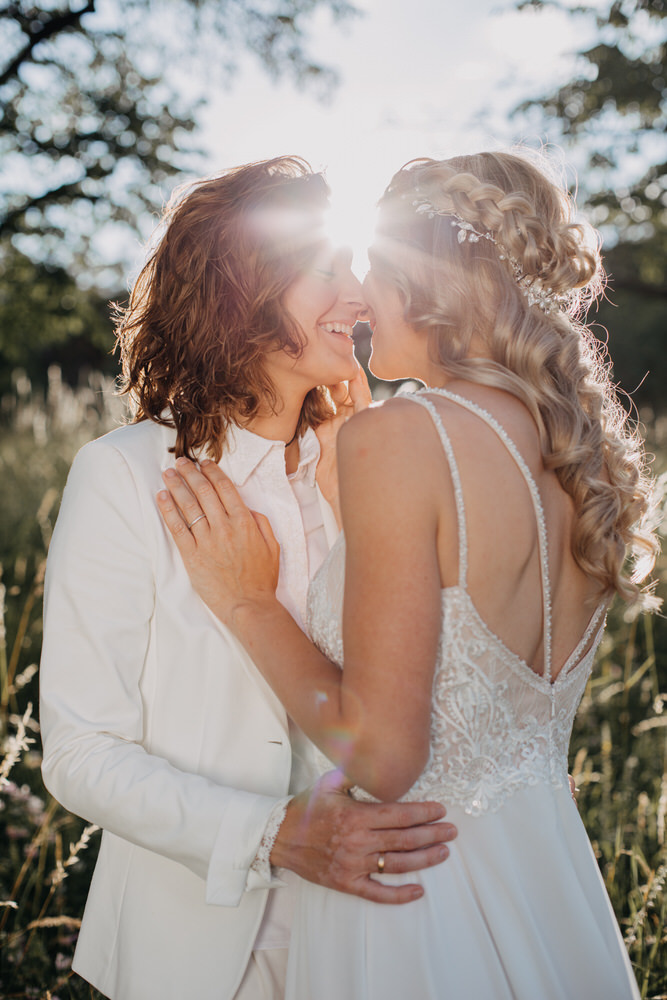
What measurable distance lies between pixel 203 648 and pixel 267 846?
505mm

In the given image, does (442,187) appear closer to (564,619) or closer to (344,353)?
(344,353)

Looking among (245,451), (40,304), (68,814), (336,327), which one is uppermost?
(40,304)

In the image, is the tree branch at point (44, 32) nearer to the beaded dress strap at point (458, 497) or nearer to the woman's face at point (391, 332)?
the woman's face at point (391, 332)

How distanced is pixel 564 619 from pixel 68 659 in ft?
3.84

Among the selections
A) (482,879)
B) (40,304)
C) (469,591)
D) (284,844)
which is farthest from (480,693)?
(40,304)

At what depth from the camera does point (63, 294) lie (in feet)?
33.2

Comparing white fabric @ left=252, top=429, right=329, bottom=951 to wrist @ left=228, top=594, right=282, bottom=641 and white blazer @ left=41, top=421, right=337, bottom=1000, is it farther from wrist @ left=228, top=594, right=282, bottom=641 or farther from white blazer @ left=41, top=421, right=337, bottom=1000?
wrist @ left=228, top=594, right=282, bottom=641

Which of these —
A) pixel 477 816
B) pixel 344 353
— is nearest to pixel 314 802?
pixel 477 816

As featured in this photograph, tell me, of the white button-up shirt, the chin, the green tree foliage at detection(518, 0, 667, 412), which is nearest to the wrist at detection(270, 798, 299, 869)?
the white button-up shirt

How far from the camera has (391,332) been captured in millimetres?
2055

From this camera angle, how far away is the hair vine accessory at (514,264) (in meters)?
1.94

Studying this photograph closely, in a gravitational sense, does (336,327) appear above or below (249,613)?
above

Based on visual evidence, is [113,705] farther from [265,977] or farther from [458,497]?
[458,497]

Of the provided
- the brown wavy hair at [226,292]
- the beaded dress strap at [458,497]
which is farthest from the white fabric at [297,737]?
the beaded dress strap at [458,497]
